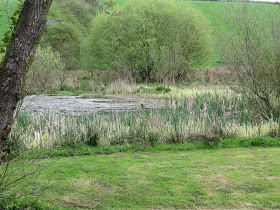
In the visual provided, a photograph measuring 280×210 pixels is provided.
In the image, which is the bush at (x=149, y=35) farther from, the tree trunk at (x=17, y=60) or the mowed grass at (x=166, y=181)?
the tree trunk at (x=17, y=60)

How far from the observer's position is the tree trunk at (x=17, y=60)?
8.64ft

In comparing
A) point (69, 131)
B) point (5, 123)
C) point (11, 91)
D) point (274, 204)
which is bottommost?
point (274, 204)

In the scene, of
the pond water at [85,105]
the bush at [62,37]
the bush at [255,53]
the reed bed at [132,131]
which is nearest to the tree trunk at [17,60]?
the reed bed at [132,131]

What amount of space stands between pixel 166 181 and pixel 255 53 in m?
5.90

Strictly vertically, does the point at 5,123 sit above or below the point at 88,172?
above

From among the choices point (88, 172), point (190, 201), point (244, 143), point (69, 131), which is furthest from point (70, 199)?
point (244, 143)

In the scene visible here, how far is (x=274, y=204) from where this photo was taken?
3609 mm

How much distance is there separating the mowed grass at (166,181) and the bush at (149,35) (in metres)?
18.5

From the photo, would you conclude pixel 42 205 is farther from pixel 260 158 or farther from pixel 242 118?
pixel 242 118

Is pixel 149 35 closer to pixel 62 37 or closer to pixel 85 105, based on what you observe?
pixel 85 105

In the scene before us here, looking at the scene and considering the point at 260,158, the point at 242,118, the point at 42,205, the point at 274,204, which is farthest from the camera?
the point at 242,118

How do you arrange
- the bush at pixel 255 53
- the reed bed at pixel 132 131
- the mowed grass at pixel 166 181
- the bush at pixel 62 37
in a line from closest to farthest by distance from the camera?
the mowed grass at pixel 166 181
the reed bed at pixel 132 131
the bush at pixel 255 53
the bush at pixel 62 37

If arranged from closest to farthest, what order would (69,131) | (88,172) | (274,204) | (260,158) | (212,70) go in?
(274,204)
(88,172)
(260,158)
(69,131)
(212,70)

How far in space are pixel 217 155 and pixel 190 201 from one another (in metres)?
2.27
